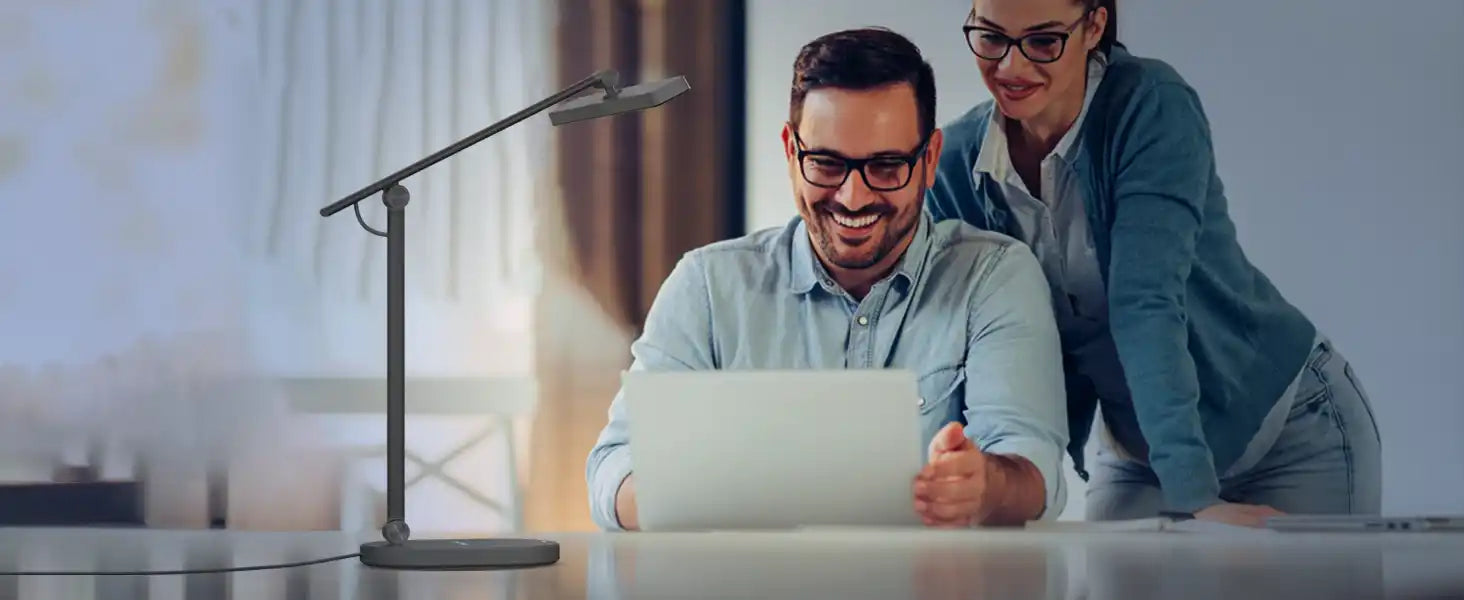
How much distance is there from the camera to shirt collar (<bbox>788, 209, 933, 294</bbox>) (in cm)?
305

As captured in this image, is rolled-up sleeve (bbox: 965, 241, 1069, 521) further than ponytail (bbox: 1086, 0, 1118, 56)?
No

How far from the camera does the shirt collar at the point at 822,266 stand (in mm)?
3055

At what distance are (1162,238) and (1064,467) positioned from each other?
0.48m

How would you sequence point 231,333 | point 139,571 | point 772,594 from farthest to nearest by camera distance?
point 231,333, point 139,571, point 772,594

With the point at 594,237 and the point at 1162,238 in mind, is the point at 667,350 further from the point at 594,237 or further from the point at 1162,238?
the point at 1162,238

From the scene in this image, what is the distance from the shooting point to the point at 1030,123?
10.2ft

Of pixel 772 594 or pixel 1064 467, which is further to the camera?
pixel 1064 467

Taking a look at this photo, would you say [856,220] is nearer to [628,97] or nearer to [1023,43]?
[1023,43]

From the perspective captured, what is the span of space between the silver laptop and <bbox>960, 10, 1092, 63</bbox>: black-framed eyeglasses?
4.80 feet

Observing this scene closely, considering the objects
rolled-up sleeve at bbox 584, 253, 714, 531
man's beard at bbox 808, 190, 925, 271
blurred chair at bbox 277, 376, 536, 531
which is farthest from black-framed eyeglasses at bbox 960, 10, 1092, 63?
blurred chair at bbox 277, 376, 536, 531

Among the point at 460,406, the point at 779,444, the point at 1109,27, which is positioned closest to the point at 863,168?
the point at 1109,27

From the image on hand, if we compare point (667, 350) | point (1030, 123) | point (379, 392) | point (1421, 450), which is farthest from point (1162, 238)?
point (379, 392)

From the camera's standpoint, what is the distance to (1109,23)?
10.4 feet

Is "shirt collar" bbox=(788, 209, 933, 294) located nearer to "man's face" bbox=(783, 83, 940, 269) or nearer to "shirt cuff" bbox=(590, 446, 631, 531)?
"man's face" bbox=(783, 83, 940, 269)
